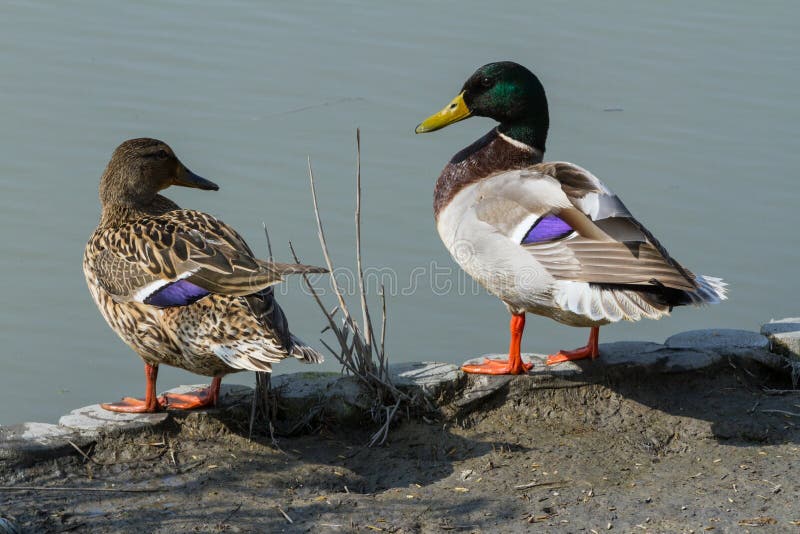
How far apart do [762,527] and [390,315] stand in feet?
8.44

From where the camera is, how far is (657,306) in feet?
13.2

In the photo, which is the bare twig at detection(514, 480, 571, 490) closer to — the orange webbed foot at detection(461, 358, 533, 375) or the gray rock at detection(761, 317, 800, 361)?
the orange webbed foot at detection(461, 358, 533, 375)

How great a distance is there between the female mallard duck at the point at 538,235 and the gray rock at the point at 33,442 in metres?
1.59

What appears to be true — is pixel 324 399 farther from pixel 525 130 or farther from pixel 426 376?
pixel 525 130

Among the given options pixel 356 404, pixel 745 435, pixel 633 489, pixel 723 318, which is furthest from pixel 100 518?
pixel 723 318

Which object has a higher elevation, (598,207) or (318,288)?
(598,207)

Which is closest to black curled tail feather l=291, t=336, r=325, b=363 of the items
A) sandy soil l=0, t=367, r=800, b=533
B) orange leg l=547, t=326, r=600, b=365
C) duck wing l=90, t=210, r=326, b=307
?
duck wing l=90, t=210, r=326, b=307

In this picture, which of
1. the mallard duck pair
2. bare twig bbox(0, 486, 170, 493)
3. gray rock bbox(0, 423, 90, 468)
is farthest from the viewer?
the mallard duck pair

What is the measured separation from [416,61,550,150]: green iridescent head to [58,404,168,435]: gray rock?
7.02 ft

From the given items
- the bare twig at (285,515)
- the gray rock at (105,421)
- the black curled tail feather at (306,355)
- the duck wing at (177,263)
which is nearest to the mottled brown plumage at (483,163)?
the duck wing at (177,263)

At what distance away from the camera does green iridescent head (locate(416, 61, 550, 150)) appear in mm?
5113

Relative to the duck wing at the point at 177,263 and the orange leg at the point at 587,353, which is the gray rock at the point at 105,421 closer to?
the duck wing at the point at 177,263

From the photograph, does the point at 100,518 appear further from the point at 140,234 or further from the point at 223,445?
the point at 140,234

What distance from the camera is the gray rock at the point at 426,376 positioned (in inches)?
172
